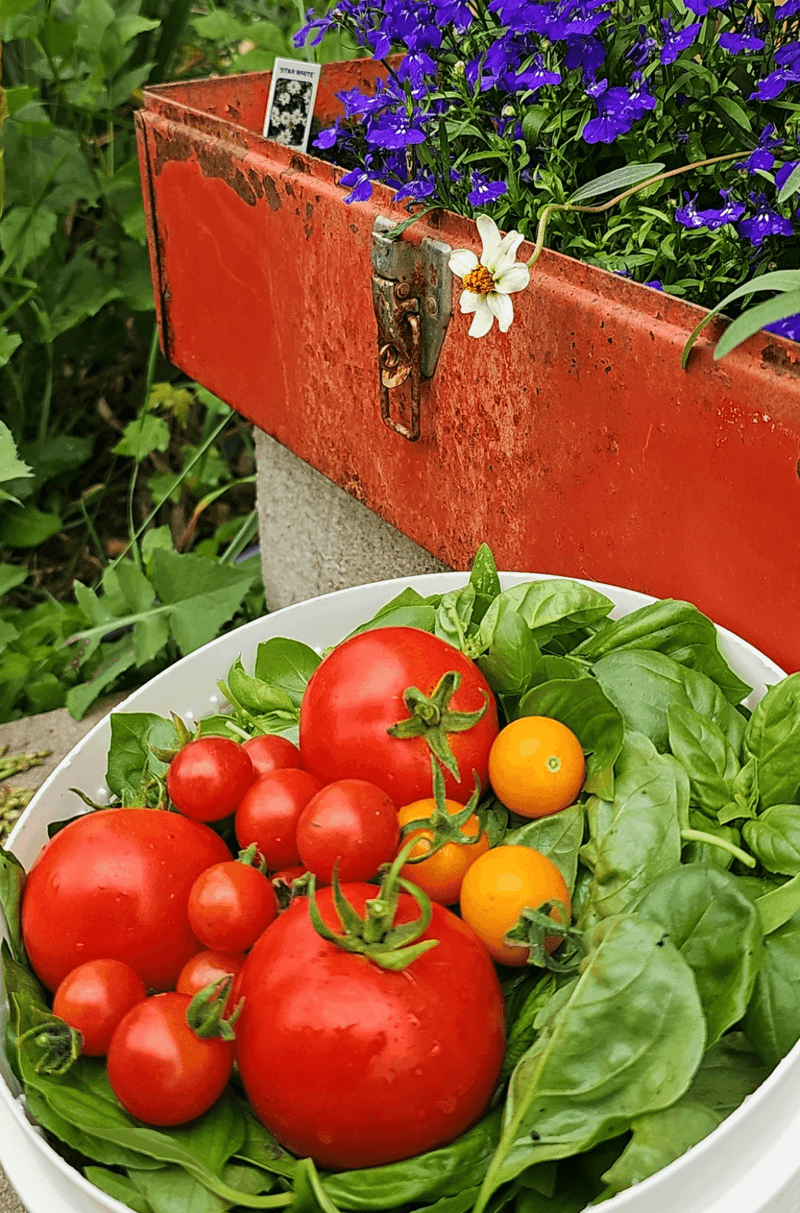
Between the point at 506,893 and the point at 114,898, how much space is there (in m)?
0.24

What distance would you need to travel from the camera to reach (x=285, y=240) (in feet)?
4.32

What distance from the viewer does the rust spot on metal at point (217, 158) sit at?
4.37 feet

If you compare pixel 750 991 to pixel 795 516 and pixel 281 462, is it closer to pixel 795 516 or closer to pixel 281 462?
pixel 795 516

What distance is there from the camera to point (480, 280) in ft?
2.97

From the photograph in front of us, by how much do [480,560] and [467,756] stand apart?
21 cm

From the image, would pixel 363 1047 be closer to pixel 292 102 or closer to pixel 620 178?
pixel 620 178

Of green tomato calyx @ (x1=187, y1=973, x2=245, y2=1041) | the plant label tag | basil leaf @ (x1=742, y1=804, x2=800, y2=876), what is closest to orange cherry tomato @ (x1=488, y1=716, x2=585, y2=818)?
basil leaf @ (x1=742, y1=804, x2=800, y2=876)

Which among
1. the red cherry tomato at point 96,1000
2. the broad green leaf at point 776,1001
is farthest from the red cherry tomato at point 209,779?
the broad green leaf at point 776,1001

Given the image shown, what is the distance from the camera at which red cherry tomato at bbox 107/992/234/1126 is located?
596mm

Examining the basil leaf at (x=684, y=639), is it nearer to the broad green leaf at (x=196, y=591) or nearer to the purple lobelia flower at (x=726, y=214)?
the purple lobelia flower at (x=726, y=214)

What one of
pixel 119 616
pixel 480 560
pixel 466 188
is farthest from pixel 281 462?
pixel 480 560

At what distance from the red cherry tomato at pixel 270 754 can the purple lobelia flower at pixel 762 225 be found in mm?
515

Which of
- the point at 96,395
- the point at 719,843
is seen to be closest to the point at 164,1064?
the point at 719,843

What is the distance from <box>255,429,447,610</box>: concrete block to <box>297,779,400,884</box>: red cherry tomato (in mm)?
775
